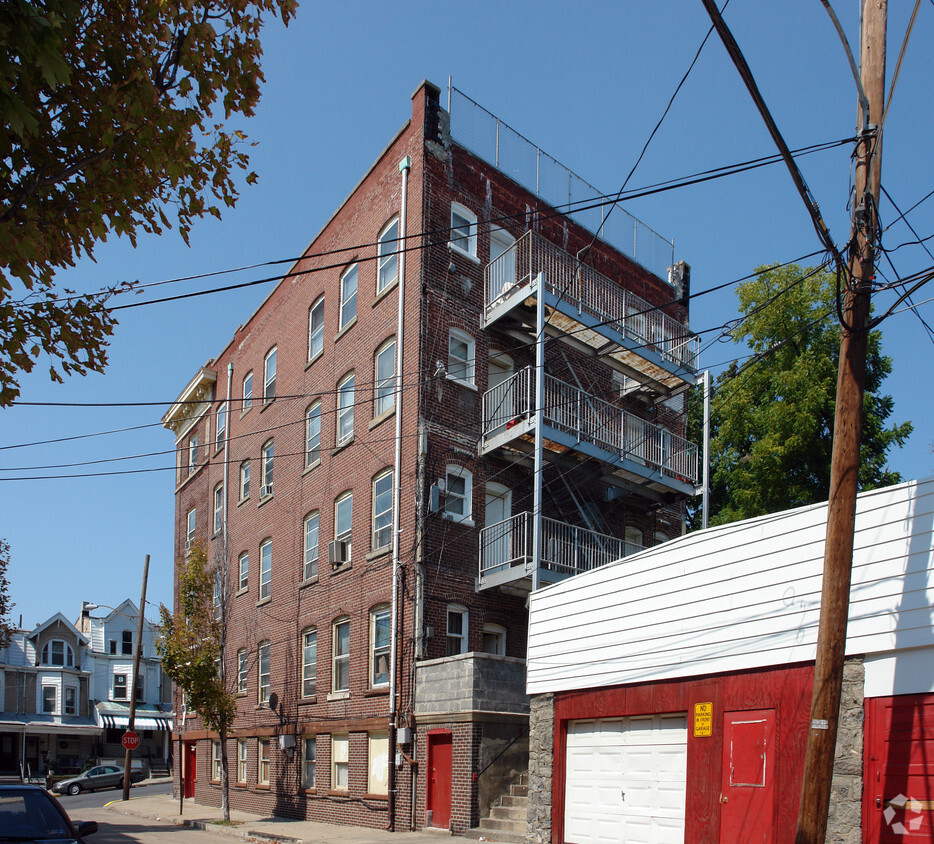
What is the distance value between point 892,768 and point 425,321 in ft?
47.2

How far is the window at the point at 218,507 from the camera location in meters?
33.9

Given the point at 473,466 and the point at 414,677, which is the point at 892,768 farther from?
the point at 473,466

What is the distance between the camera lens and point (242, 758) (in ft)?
95.5

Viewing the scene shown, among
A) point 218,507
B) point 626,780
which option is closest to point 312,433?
point 218,507

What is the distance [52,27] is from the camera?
5297 millimetres

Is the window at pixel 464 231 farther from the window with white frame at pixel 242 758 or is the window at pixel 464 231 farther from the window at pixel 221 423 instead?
the window with white frame at pixel 242 758

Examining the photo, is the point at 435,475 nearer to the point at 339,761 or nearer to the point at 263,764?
the point at 339,761

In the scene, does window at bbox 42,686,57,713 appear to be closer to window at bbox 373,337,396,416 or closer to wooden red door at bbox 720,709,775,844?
window at bbox 373,337,396,416

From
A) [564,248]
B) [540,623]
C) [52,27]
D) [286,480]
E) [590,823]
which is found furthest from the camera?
[286,480]

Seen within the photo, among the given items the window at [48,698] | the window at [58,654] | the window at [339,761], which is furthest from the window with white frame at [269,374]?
the window at [58,654]

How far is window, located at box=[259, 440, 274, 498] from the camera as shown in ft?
98.1

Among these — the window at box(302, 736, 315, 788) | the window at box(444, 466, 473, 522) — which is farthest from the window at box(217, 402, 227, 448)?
the window at box(444, 466, 473, 522)

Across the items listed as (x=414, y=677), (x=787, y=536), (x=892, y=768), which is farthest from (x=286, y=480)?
(x=892, y=768)

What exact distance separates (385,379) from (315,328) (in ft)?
19.8
